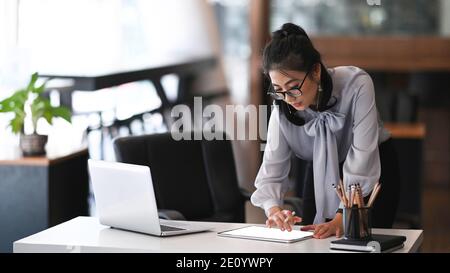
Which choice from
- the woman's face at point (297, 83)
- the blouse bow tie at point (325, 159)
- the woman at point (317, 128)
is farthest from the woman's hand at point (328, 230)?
the woman's face at point (297, 83)

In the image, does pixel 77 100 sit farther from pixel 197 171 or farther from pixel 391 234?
pixel 391 234

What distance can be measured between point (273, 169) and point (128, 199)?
0.63 meters

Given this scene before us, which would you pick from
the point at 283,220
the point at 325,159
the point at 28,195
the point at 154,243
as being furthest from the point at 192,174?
the point at 154,243

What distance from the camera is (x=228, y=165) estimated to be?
13.5 ft

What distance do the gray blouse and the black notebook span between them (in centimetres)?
33

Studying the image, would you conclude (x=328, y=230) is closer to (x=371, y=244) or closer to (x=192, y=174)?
(x=371, y=244)

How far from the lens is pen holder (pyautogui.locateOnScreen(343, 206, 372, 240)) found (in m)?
2.61

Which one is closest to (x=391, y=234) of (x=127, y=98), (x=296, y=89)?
(x=296, y=89)

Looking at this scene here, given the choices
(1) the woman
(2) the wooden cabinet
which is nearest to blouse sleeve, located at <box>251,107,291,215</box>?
(1) the woman

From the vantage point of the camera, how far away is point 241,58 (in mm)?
8500

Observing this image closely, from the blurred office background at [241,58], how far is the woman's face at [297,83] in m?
2.71

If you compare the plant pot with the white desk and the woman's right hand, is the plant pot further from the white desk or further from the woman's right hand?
the woman's right hand

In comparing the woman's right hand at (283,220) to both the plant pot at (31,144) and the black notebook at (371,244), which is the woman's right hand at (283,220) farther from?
the plant pot at (31,144)

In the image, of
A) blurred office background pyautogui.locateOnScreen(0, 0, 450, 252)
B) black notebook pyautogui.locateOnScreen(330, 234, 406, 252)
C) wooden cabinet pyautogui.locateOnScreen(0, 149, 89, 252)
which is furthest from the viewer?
blurred office background pyautogui.locateOnScreen(0, 0, 450, 252)
